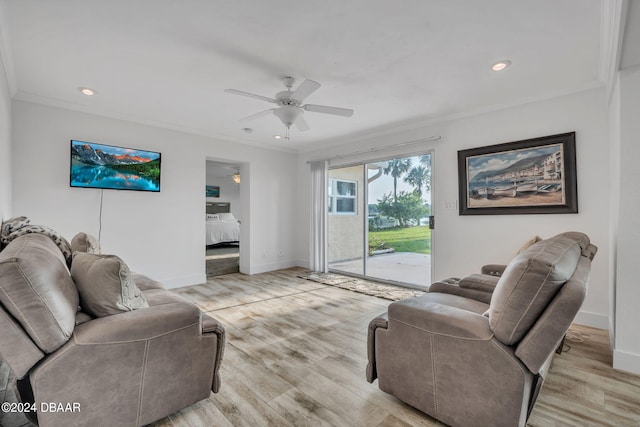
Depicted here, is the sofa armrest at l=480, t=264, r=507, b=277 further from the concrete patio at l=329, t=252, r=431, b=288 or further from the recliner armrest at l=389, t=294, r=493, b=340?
the recliner armrest at l=389, t=294, r=493, b=340

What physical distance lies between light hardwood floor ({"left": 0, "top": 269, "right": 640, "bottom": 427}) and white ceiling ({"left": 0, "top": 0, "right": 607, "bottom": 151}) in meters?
2.43

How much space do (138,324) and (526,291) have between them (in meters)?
1.81

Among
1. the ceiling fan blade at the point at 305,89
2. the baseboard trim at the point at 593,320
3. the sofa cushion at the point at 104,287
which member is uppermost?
the ceiling fan blade at the point at 305,89

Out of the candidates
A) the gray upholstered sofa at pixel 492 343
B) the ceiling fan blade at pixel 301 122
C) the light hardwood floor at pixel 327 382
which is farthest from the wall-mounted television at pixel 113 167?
the gray upholstered sofa at pixel 492 343

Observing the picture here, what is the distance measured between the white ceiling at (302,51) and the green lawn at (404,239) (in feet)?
5.77

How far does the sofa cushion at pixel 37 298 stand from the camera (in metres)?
1.18

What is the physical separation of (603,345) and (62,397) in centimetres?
379

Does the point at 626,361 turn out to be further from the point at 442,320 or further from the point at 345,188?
the point at 345,188

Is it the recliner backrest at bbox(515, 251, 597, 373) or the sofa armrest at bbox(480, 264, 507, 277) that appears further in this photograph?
the sofa armrest at bbox(480, 264, 507, 277)

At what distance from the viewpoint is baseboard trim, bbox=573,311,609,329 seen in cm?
289

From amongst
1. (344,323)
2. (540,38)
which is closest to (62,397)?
(344,323)

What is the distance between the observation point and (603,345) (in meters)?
2.53

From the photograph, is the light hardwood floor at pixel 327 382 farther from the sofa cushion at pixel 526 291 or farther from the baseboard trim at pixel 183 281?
the baseboard trim at pixel 183 281

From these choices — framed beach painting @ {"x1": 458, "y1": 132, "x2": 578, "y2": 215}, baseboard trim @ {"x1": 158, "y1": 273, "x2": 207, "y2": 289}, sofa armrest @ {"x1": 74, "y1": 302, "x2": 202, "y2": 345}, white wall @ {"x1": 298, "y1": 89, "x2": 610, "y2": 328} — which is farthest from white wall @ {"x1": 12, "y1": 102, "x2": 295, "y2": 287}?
framed beach painting @ {"x1": 458, "y1": 132, "x2": 578, "y2": 215}
